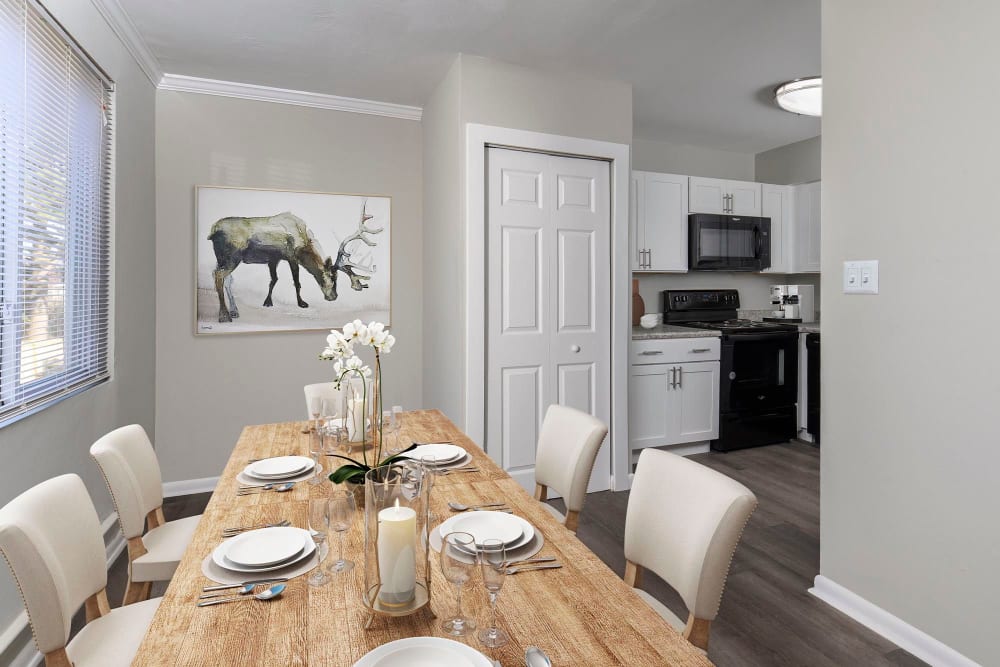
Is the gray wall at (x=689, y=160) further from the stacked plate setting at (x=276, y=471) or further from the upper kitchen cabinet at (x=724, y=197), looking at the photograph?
the stacked plate setting at (x=276, y=471)

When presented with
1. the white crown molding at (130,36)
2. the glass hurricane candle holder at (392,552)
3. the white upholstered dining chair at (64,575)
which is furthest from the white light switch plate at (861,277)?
the white crown molding at (130,36)

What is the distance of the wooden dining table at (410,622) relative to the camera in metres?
0.79

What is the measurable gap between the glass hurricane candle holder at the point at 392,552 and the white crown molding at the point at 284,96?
11.1 ft

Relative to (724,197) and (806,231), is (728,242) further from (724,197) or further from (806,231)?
(806,231)

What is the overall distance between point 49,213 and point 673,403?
148 inches

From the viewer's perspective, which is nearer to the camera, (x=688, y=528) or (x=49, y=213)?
(x=688, y=528)

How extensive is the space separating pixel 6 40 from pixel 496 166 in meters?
2.10

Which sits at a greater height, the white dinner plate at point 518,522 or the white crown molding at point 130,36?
the white crown molding at point 130,36

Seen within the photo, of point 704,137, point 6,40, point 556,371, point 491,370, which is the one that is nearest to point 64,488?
point 6,40

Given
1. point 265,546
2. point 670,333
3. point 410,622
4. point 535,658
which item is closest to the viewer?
point 535,658

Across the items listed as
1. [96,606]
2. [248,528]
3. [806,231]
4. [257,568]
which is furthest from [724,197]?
[96,606]

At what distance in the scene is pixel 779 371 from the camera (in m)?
4.50

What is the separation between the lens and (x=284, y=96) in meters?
3.57

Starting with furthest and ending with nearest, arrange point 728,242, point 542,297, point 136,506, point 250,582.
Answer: point 728,242, point 542,297, point 136,506, point 250,582
